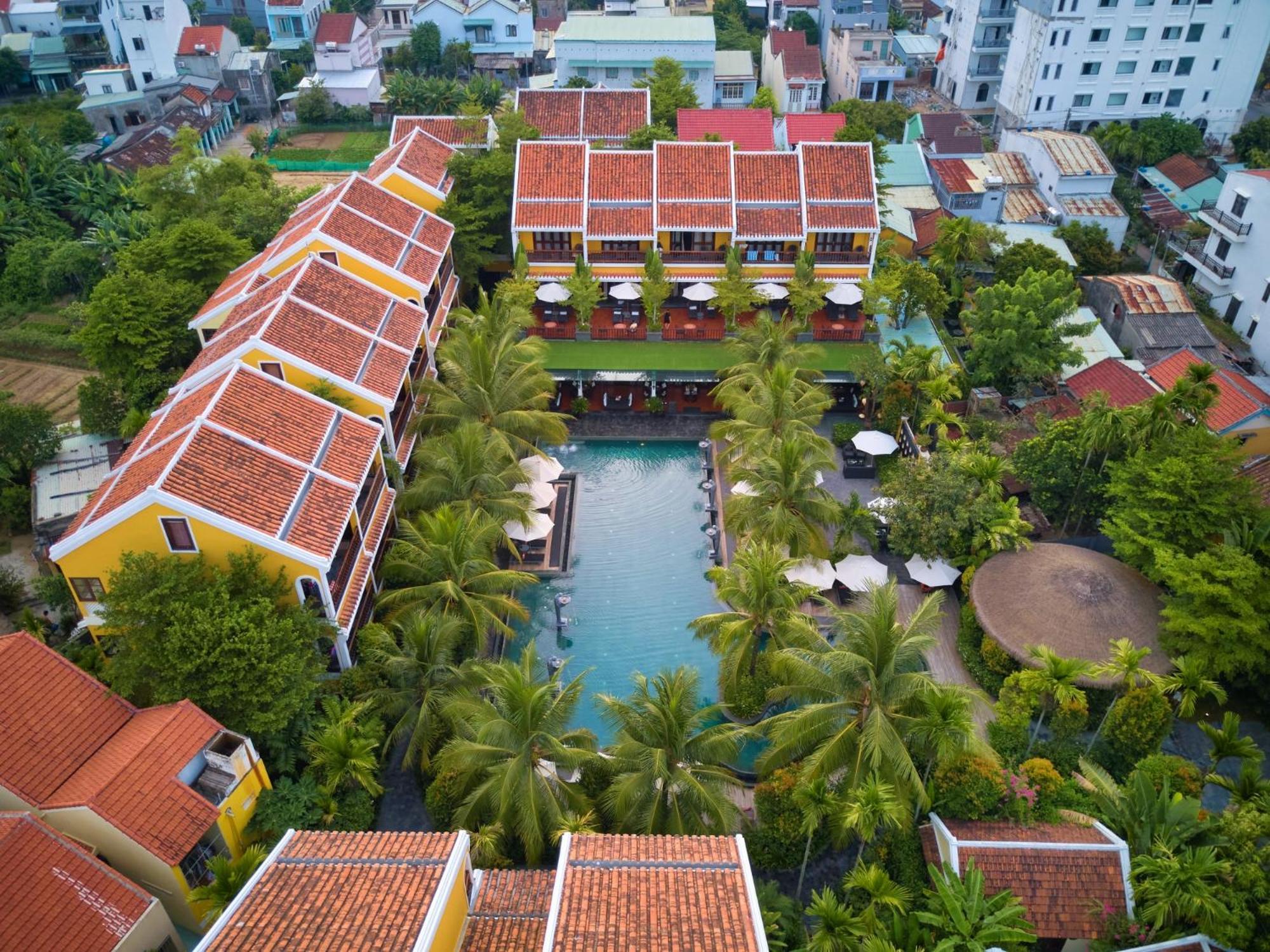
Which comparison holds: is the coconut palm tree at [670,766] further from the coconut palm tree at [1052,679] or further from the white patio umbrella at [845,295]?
the white patio umbrella at [845,295]

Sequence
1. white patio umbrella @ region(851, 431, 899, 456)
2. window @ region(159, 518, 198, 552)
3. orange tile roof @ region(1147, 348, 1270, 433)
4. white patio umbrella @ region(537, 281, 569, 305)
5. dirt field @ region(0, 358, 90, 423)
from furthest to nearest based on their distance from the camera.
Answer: dirt field @ region(0, 358, 90, 423) < white patio umbrella @ region(537, 281, 569, 305) < white patio umbrella @ region(851, 431, 899, 456) < orange tile roof @ region(1147, 348, 1270, 433) < window @ region(159, 518, 198, 552)

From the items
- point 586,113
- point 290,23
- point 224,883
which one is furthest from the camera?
point 290,23

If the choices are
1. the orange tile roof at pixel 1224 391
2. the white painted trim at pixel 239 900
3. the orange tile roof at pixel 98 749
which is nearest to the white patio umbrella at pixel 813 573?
the orange tile roof at pixel 1224 391

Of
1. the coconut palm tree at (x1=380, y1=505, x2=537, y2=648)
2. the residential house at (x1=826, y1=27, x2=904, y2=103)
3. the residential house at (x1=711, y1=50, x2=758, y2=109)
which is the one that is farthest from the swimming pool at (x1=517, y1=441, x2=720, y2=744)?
the residential house at (x1=826, y1=27, x2=904, y2=103)

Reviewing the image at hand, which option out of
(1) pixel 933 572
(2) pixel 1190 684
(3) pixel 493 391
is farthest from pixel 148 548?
(2) pixel 1190 684

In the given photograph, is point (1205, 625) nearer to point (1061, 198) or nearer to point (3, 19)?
point (1061, 198)

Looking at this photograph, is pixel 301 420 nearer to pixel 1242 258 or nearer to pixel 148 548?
pixel 148 548

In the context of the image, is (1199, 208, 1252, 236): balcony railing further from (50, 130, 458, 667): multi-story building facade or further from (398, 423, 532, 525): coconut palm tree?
(50, 130, 458, 667): multi-story building facade

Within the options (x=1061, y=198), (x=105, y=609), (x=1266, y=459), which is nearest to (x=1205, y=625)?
(x=1266, y=459)
